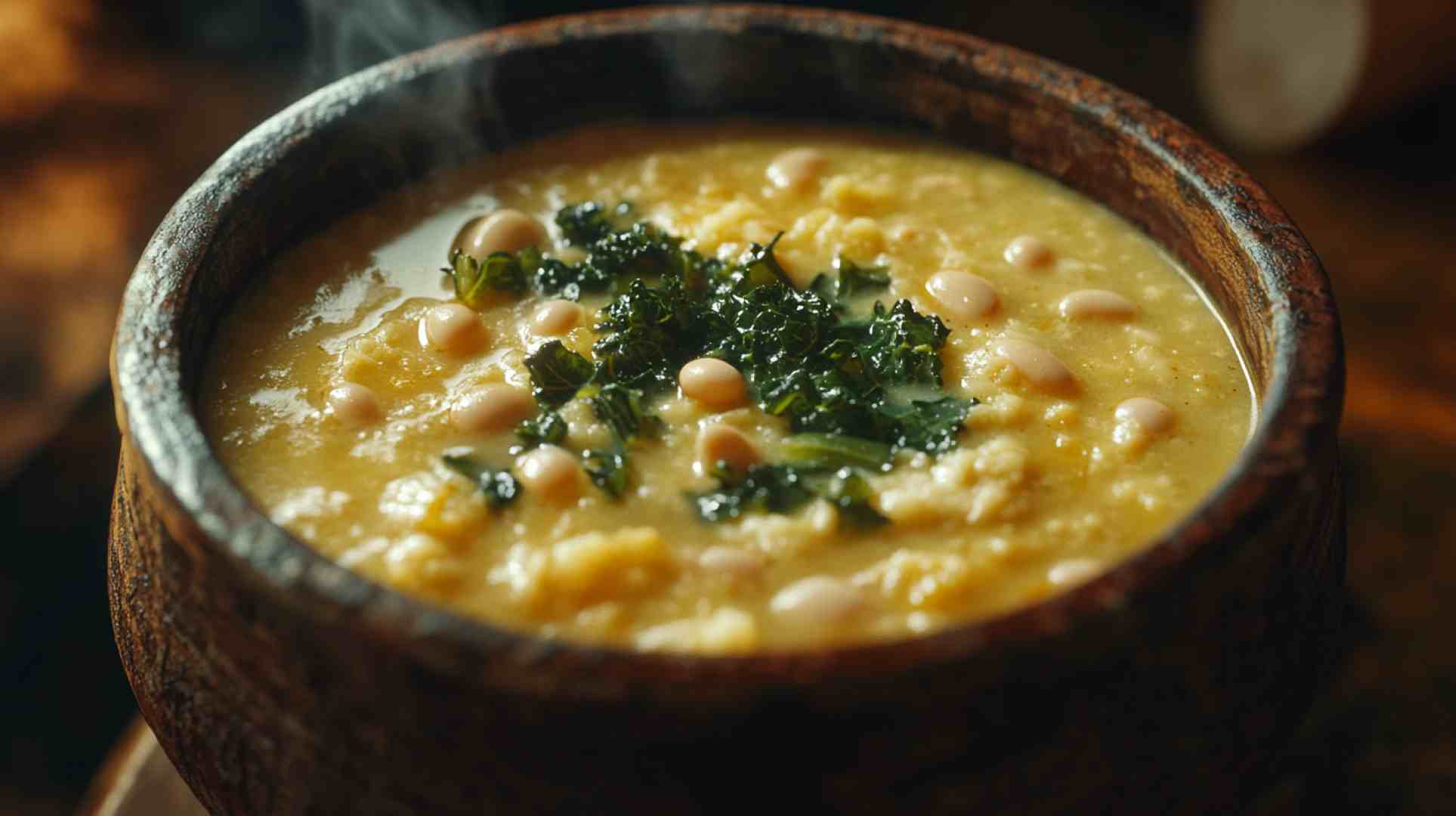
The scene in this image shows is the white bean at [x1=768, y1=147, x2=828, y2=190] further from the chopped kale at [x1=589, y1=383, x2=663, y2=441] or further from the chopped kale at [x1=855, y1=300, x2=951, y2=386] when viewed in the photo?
the chopped kale at [x1=589, y1=383, x2=663, y2=441]

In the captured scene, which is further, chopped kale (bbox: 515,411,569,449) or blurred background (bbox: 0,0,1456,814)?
blurred background (bbox: 0,0,1456,814)

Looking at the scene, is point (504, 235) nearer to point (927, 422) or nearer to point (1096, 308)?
point (927, 422)

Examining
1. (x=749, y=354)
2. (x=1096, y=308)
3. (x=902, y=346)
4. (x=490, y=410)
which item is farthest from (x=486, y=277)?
(x=1096, y=308)

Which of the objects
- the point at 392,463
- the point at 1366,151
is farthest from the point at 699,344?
the point at 1366,151

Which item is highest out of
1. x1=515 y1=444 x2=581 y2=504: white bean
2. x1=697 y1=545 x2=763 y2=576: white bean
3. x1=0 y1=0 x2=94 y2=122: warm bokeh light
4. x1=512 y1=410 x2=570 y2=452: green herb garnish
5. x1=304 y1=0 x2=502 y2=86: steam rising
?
x1=0 y1=0 x2=94 y2=122: warm bokeh light

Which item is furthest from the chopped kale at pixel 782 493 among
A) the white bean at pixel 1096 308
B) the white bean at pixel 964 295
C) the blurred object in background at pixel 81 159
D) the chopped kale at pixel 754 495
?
the blurred object in background at pixel 81 159

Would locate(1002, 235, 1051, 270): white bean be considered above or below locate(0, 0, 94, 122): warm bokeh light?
below

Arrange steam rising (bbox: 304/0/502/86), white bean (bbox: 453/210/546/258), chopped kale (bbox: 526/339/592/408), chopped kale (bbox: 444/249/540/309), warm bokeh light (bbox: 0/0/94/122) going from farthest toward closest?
warm bokeh light (bbox: 0/0/94/122) < steam rising (bbox: 304/0/502/86) < white bean (bbox: 453/210/546/258) < chopped kale (bbox: 444/249/540/309) < chopped kale (bbox: 526/339/592/408)

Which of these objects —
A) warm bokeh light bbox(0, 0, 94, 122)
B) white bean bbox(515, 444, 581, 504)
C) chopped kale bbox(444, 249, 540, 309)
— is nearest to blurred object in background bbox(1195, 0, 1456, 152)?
chopped kale bbox(444, 249, 540, 309)

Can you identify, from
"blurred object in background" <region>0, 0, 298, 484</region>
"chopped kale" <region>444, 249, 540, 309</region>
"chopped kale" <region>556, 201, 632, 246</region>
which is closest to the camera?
"chopped kale" <region>444, 249, 540, 309</region>
